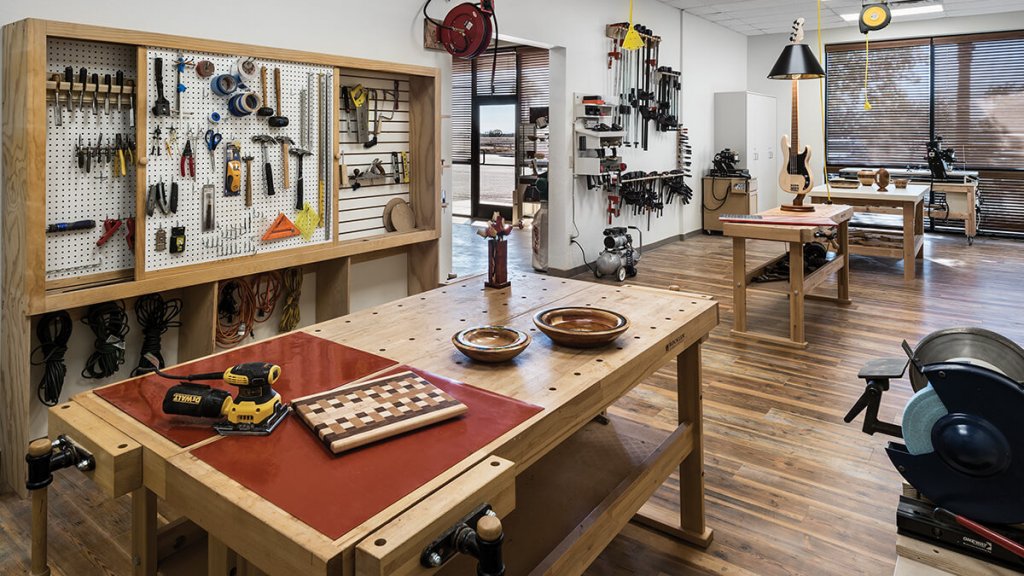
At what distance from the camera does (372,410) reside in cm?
137

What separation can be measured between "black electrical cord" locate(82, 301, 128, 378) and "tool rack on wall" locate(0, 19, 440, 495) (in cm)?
14

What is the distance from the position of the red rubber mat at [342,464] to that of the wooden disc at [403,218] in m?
3.14

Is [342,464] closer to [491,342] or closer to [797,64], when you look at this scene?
[491,342]

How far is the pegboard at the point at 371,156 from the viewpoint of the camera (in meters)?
4.14

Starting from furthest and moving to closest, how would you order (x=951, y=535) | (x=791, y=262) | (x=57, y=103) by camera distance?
(x=791, y=262) → (x=57, y=103) → (x=951, y=535)

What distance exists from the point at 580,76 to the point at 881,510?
5.20 m

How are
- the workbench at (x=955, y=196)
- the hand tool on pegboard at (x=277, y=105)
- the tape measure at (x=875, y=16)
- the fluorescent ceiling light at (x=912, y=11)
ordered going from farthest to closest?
the fluorescent ceiling light at (x=912, y=11)
the workbench at (x=955, y=196)
the tape measure at (x=875, y=16)
the hand tool on pegboard at (x=277, y=105)

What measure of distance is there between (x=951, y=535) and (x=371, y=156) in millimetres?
3724

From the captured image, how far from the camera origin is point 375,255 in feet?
14.4

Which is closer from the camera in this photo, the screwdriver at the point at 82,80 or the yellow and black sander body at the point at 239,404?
the yellow and black sander body at the point at 239,404

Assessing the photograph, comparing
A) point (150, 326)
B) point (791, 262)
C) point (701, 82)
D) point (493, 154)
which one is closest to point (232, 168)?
point (150, 326)

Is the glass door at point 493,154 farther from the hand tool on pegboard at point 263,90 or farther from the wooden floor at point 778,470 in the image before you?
the hand tool on pegboard at point 263,90

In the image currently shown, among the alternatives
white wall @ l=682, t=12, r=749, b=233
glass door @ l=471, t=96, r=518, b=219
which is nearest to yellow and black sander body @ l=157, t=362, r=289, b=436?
white wall @ l=682, t=12, r=749, b=233

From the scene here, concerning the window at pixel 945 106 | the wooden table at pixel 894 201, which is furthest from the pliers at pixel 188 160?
the window at pixel 945 106
